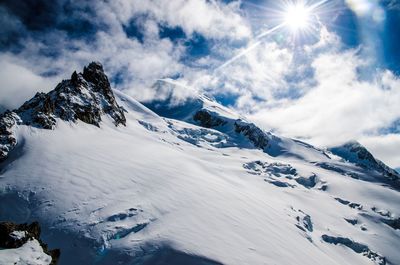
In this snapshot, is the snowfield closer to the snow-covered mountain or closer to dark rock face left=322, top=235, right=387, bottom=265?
the snow-covered mountain

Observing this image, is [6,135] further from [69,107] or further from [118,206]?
[118,206]

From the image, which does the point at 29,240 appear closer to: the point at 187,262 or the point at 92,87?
the point at 187,262

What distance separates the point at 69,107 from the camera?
262 ft

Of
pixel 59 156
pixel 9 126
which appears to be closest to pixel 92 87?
pixel 9 126

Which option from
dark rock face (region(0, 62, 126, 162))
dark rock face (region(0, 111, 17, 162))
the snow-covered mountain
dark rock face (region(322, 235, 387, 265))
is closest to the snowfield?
the snow-covered mountain

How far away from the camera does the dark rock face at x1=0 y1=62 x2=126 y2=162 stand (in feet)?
197

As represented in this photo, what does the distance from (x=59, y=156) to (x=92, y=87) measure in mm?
63006

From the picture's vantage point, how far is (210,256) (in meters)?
28.3

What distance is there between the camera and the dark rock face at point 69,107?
197ft

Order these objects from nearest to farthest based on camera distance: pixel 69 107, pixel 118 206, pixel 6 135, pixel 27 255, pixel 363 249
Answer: pixel 27 255 < pixel 118 206 < pixel 6 135 < pixel 69 107 < pixel 363 249

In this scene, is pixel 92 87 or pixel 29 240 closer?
pixel 29 240

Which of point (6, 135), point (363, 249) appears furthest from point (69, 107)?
point (363, 249)

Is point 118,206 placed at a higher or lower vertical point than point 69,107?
lower

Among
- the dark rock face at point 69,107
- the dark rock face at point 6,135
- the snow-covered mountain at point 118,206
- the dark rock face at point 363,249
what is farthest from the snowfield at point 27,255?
the dark rock face at point 363,249
